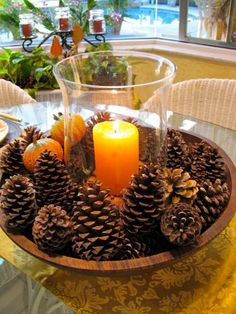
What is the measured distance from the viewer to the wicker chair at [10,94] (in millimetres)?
1518

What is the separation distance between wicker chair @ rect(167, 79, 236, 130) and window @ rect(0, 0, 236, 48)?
1.16m

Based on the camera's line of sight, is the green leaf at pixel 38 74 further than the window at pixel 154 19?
No

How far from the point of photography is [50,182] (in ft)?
2.08

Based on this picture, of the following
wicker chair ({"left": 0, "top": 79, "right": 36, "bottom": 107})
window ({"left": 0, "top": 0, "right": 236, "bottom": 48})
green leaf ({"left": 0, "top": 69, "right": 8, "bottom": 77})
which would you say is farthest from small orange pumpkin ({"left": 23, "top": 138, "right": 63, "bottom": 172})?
window ({"left": 0, "top": 0, "right": 236, "bottom": 48})

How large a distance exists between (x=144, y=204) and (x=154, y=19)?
8.19 feet

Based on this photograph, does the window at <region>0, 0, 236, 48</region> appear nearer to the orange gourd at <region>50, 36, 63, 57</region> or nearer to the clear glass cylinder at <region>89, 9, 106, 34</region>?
the clear glass cylinder at <region>89, 9, 106, 34</region>

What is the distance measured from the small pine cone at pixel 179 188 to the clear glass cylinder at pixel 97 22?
204 cm

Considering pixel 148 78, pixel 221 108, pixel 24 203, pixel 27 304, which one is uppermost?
pixel 148 78

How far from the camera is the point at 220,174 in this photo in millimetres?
680

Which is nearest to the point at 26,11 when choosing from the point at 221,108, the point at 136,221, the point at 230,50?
the point at 230,50

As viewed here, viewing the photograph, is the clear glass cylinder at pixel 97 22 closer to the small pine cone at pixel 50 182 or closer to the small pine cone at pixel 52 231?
the small pine cone at pixel 50 182

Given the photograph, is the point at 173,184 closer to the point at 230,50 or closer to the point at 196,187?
the point at 196,187

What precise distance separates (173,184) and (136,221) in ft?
0.33

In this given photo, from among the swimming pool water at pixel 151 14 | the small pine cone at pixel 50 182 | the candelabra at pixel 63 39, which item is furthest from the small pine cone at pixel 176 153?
the swimming pool water at pixel 151 14
